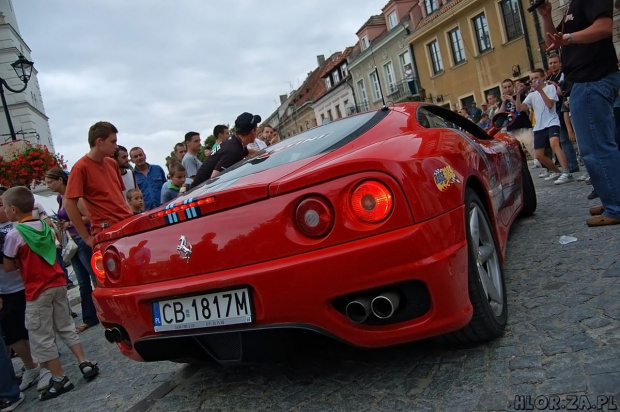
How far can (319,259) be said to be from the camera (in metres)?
1.81

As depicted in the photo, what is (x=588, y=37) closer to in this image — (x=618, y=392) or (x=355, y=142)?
(x=355, y=142)

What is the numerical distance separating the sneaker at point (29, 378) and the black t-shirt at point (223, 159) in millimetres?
1979

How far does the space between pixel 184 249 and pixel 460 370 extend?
124 centimetres

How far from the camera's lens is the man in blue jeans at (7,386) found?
10.2ft

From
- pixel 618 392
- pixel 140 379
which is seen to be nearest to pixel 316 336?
pixel 618 392

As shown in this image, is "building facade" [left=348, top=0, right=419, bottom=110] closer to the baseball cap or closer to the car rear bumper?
the baseball cap

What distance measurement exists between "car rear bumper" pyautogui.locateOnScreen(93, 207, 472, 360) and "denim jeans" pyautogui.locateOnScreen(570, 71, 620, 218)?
211 cm

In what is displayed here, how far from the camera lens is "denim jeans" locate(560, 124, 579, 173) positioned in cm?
705

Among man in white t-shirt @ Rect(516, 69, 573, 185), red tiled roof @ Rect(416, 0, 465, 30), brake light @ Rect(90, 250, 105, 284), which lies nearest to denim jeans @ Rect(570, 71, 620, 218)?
man in white t-shirt @ Rect(516, 69, 573, 185)

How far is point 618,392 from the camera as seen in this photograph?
5.19ft

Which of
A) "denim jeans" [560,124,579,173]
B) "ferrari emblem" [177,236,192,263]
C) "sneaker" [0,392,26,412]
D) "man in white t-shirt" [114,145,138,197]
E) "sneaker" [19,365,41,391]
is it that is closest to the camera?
"ferrari emblem" [177,236,192,263]

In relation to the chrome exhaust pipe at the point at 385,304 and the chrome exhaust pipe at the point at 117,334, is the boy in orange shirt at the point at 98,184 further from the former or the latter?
the chrome exhaust pipe at the point at 385,304

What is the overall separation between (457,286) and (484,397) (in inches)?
15.8

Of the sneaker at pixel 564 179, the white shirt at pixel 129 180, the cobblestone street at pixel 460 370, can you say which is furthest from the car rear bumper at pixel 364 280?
the sneaker at pixel 564 179
